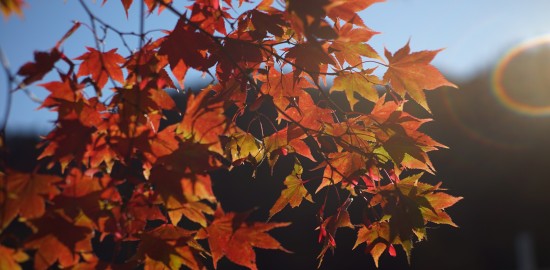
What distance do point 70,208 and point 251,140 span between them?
22.1 inches

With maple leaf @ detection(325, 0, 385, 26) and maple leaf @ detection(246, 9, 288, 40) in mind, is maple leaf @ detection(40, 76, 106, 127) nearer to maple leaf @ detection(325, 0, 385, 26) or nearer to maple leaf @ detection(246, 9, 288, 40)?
maple leaf @ detection(246, 9, 288, 40)

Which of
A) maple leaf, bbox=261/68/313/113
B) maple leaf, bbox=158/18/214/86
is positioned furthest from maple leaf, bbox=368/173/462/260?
maple leaf, bbox=158/18/214/86

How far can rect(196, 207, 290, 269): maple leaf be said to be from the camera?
0.95 meters

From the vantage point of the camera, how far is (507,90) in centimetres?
893

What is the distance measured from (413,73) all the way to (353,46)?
0.46ft

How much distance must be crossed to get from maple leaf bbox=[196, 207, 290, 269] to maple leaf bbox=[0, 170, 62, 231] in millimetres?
288

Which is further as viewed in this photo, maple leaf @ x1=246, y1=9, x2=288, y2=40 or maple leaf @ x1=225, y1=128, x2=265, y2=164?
maple leaf @ x1=225, y1=128, x2=265, y2=164

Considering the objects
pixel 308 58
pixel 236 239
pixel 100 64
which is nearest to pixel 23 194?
pixel 236 239

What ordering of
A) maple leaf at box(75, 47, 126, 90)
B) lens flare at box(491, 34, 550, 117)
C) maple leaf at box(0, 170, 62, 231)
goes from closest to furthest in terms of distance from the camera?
maple leaf at box(0, 170, 62, 231)
maple leaf at box(75, 47, 126, 90)
lens flare at box(491, 34, 550, 117)

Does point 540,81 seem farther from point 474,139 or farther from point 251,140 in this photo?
point 251,140

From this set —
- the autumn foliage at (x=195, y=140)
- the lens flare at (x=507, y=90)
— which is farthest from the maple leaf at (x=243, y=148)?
the lens flare at (x=507, y=90)

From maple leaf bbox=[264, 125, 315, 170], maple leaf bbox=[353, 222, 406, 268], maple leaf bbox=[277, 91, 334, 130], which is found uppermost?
maple leaf bbox=[277, 91, 334, 130]

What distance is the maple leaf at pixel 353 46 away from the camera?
3.72ft

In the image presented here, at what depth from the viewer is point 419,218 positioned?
101 centimetres
